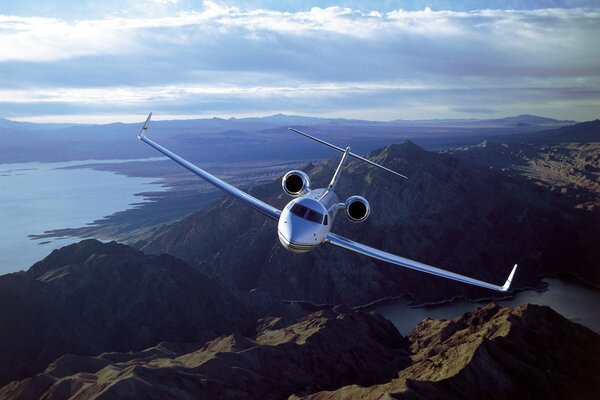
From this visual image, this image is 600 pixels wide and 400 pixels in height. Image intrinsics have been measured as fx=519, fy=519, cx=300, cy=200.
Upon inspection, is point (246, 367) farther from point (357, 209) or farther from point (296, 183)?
point (357, 209)

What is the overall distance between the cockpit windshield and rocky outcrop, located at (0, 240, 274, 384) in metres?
37.0

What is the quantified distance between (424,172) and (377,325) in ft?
218

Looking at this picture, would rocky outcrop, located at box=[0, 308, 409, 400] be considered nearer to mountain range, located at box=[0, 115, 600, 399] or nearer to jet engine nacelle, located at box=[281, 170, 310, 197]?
mountain range, located at box=[0, 115, 600, 399]

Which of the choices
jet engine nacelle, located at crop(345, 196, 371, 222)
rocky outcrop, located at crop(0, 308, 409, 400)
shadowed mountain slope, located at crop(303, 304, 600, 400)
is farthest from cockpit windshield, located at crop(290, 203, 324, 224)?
rocky outcrop, located at crop(0, 308, 409, 400)

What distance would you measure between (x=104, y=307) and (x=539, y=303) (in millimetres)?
74917

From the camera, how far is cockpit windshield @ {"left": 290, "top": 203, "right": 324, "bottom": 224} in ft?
119

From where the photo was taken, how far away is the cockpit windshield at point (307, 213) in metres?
36.2

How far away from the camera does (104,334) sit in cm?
6638

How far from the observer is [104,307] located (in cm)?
6919

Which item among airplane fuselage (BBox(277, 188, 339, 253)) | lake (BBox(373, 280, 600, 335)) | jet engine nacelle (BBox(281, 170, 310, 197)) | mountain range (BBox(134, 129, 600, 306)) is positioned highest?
jet engine nacelle (BBox(281, 170, 310, 197))

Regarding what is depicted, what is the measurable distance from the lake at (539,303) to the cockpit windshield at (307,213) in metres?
56.2

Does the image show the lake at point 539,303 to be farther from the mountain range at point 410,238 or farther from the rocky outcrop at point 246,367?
the rocky outcrop at point 246,367

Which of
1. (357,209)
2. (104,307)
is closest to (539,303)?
(357,209)

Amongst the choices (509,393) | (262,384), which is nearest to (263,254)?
(262,384)
